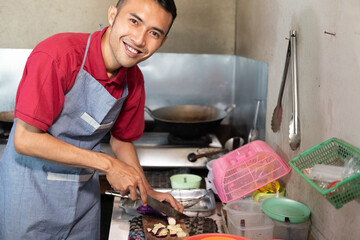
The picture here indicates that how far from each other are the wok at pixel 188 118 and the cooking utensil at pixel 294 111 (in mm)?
1064

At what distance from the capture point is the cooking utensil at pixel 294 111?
1.74 metres

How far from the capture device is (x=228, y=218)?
5.49ft

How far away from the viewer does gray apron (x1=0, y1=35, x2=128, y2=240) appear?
66.6 inches

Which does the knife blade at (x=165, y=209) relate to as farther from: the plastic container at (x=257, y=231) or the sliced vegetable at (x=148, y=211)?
the plastic container at (x=257, y=231)

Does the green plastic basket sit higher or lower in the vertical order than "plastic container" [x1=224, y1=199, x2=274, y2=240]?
higher

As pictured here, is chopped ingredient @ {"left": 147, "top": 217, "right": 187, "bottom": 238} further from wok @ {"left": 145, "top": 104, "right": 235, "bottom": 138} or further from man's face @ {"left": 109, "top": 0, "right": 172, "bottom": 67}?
wok @ {"left": 145, "top": 104, "right": 235, "bottom": 138}

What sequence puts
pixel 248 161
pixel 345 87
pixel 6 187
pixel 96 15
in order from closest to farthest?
pixel 345 87
pixel 6 187
pixel 248 161
pixel 96 15

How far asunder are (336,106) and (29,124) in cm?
108

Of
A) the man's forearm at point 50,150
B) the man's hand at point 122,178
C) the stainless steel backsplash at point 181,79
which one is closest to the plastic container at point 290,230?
the man's hand at point 122,178

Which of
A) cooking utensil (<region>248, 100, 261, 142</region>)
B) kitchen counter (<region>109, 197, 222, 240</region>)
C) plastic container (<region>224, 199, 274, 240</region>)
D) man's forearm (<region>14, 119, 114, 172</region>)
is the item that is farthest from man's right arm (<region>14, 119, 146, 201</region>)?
cooking utensil (<region>248, 100, 261, 142</region>)

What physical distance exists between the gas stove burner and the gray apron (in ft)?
3.76

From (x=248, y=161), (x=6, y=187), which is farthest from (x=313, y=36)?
(x=6, y=187)

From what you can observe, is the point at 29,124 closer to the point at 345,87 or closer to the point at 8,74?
the point at 345,87

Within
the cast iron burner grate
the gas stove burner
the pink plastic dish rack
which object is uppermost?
the pink plastic dish rack
